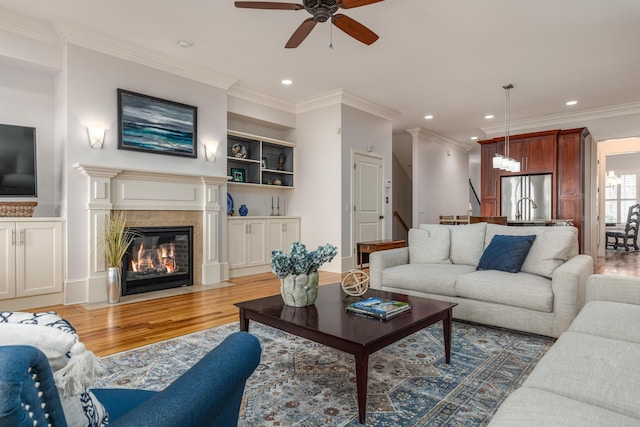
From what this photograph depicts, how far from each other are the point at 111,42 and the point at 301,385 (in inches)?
159

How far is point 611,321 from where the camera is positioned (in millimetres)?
1768

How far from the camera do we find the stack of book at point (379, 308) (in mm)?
2092

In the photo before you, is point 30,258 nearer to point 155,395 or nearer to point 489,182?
point 155,395

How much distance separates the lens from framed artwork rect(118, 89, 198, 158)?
4.24 meters

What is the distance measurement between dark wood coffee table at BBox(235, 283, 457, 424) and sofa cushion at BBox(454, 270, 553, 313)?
2.28ft

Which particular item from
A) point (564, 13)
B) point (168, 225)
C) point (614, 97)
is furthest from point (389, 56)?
point (614, 97)

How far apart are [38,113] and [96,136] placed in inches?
29.9

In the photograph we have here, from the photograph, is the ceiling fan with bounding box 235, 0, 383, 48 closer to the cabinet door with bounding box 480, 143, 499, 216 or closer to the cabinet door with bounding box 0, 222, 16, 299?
the cabinet door with bounding box 0, 222, 16, 299

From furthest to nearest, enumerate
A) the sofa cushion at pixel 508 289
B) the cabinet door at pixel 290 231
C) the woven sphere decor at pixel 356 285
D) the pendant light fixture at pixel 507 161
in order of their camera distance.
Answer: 1. the cabinet door at pixel 290 231
2. the pendant light fixture at pixel 507 161
3. the sofa cushion at pixel 508 289
4. the woven sphere decor at pixel 356 285

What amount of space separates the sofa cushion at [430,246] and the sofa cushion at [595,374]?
2.17 m

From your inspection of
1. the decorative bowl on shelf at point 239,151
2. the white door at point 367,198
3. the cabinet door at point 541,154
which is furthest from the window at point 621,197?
the decorative bowl on shelf at point 239,151

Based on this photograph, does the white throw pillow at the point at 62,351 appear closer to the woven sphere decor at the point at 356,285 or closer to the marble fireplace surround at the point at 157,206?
the woven sphere decor at the point at 356,285

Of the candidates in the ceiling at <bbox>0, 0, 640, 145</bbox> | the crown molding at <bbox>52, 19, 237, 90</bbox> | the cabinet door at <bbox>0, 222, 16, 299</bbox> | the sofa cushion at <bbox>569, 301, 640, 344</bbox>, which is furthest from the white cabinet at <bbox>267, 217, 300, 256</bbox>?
the sofa cushion at <bbox>569, 301, 640, 344</bbox>

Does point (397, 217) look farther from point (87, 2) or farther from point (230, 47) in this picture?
point (87, 2)
